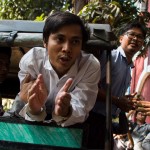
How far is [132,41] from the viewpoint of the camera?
3.41m

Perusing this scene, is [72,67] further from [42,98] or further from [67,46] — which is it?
[42,98]

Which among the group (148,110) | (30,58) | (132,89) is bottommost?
(132,89)

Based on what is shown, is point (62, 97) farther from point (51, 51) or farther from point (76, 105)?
point (51, 51)

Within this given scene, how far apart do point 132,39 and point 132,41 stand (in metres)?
0.02

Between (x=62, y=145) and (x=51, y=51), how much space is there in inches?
23.7

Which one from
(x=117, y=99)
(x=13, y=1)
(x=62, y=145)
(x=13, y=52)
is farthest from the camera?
(x=13, y=1)

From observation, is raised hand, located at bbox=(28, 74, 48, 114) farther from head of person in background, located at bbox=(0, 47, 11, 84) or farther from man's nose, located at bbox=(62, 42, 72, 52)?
head of person in background, located at bbox=(0, 47, 11, 84)

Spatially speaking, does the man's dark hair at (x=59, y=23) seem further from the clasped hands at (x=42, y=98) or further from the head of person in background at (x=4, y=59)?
the head of person in background at (x=4, y=59)

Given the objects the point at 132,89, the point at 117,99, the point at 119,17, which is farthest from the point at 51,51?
the point at 132,89

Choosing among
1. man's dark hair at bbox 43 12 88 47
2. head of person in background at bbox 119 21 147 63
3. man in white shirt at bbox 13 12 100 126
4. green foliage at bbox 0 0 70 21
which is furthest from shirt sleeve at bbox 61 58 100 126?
green foliage at bbox 0 0 70 21

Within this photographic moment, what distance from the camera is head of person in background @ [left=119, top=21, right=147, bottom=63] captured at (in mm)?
3396

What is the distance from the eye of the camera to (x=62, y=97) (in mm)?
1959

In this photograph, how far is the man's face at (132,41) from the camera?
3396 millimetres

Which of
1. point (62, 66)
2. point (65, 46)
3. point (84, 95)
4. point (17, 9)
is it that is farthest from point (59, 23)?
point (17, 9)
